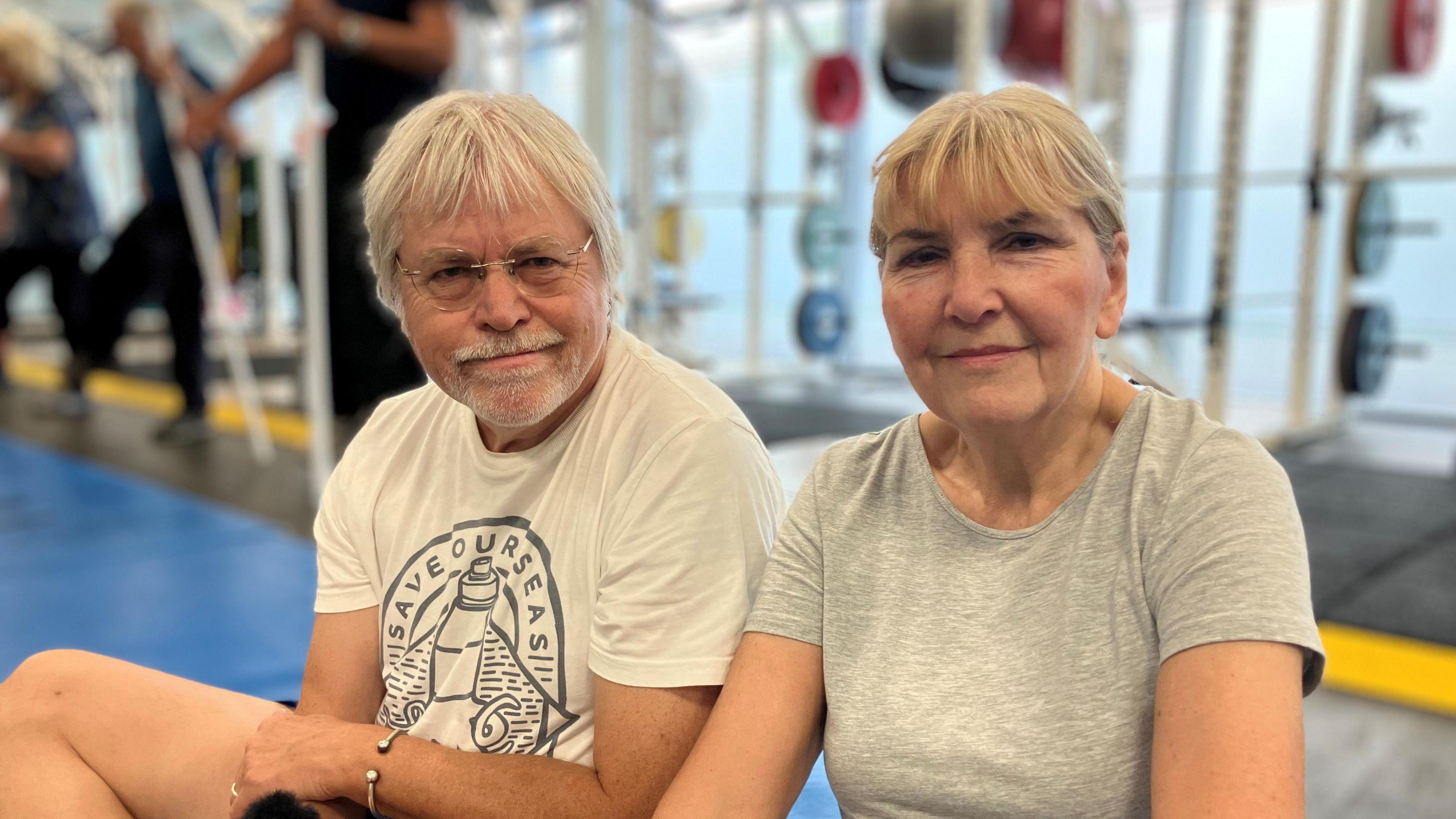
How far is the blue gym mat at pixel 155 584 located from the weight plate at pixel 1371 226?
4.00m

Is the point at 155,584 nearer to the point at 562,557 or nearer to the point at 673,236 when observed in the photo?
the point at 562,557

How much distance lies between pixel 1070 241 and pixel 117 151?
8.45 m

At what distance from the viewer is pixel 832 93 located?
19.2ft

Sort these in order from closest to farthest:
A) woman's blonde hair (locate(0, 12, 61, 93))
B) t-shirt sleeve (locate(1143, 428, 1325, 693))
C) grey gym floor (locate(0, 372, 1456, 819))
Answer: t-shirt sleeve (locate(1143, 428, 1325, 693)), grey gym floor (locate(0, 372, 1456, 819)), woman's blonde hair (locate(0, 12, 61, 93))

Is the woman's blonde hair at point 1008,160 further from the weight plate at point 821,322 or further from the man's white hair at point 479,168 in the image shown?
the weight plate at point 821,322

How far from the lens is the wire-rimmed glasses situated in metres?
0.98

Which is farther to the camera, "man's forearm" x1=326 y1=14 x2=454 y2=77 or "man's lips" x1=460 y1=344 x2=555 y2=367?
"man's forearm" x1=326 y1=14 x2=454 y2=77

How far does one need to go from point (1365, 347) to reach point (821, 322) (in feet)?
8.68

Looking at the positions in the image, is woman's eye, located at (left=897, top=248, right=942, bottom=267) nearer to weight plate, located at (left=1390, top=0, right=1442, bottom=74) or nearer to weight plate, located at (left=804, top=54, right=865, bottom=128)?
weight plate, located at (left=1390, top=0, right=1442, bottom=74)

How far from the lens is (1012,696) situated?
839mm

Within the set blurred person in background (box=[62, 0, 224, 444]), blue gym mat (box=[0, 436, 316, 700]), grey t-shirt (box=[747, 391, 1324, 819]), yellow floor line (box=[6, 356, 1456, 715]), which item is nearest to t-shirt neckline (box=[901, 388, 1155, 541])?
grey t-shirt (box=[747, 391, 1324, 819])

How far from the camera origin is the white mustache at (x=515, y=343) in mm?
994

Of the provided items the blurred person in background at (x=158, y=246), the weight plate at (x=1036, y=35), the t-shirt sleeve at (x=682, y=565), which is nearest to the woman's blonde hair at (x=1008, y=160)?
the t-shirt sleeve at (x=682, y=565)

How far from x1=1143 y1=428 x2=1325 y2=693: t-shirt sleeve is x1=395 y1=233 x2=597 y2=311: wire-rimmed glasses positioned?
545mm
